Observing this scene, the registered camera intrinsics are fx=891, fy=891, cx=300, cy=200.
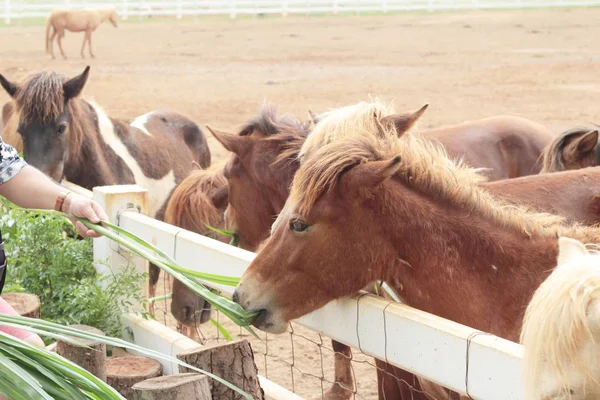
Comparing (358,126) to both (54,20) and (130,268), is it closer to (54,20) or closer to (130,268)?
(130,268)

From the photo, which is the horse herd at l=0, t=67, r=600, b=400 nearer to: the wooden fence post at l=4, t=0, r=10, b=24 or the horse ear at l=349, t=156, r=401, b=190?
the horse ear at l=349, t=156, r=401, b=190

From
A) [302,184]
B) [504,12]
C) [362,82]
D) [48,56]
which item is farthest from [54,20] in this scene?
[302,184]

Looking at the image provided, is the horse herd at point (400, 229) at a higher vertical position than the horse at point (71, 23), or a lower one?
higher

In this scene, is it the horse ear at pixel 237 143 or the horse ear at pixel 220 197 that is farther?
the horse ear at pixel 220 197

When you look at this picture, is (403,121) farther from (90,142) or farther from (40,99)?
(90,142)

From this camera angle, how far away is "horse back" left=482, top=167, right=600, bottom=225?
419cm

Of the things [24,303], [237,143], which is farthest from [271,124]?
[24,303]

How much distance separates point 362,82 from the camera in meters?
18.8

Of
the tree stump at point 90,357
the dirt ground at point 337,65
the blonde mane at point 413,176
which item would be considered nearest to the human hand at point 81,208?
the tree stump at point 90,357

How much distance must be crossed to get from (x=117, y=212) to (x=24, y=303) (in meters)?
0.62

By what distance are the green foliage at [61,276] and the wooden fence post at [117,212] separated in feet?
0.15

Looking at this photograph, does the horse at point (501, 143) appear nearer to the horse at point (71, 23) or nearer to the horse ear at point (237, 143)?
the horse ear at point (237, 143)

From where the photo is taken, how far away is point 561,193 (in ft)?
14.1

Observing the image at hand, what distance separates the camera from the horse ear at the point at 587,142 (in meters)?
5.86
